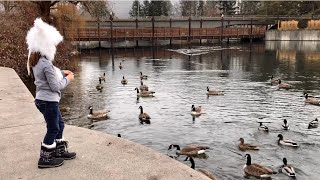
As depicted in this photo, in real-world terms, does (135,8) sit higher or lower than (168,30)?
higher

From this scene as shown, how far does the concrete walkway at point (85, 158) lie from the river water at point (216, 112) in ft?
15.4

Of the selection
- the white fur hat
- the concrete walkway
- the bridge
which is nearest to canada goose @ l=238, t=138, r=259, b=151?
the concrete walkway

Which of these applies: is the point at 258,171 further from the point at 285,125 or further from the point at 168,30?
the point at 168,30

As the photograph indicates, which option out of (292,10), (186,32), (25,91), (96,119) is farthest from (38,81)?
(292,10)

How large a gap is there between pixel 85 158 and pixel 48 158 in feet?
2.00

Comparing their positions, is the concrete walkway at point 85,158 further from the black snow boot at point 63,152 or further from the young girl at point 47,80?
the young girl at point 47,80

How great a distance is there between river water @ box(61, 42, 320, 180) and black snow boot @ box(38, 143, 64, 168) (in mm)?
5788

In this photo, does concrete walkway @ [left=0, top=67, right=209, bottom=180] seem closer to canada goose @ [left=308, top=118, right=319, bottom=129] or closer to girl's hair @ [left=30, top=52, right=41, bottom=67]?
girl's hair @ [left=30, top=52, right=41, bottom=67]

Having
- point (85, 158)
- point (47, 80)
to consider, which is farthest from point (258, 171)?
point (47, 80)

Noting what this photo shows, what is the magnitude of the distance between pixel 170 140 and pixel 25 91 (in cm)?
525

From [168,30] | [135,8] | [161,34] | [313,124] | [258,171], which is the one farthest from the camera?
[135,8]

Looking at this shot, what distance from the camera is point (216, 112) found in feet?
56.5

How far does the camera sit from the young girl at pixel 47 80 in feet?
17.3

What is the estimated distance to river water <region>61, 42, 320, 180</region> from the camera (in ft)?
38.5
